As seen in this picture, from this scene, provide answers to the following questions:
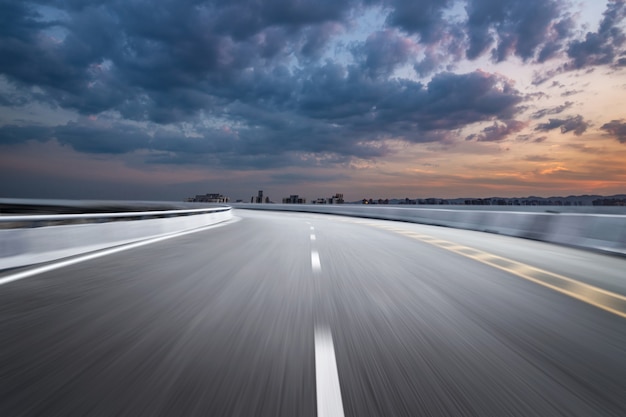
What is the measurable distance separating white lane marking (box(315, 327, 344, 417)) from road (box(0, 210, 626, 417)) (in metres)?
0.01

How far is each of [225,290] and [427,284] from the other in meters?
3.07

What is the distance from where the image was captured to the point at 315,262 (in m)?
9.42

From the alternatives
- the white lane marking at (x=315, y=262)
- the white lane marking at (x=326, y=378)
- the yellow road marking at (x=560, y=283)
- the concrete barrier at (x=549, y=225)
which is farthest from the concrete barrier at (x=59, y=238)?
the concrete barrier at (x=549, y=225)

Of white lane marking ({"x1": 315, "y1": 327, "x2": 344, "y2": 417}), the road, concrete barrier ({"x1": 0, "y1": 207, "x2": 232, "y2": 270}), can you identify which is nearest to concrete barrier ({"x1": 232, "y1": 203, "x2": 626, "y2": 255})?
the road

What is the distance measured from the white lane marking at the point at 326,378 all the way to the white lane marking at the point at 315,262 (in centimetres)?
420

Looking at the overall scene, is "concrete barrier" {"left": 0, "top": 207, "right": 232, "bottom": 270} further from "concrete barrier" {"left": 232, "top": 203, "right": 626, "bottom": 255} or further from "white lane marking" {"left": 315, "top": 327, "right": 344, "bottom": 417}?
"concrete barrier" {"left": 232, "top": 203, "right": 626, "bottom": 255}

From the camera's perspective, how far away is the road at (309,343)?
2.98 meters

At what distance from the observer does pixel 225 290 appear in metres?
6.46

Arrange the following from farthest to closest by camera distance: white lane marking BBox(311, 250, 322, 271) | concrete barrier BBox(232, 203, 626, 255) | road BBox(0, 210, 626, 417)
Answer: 1. concrete barrier BBox(232, 203, 626, 255)
2. white lane marking BBox(311, 250, 322, 271)
3. road BBox(0, 210, 626, 417)

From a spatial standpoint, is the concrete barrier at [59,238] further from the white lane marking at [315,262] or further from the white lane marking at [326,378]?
the white lane marking at [326,378]

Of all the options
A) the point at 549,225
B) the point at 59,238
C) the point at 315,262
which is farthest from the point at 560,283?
the point at 59,238

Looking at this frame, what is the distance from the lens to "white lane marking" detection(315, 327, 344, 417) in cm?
287

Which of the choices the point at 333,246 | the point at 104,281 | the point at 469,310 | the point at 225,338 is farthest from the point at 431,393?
the point at 333,246

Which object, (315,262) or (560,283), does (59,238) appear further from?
(560,283)
